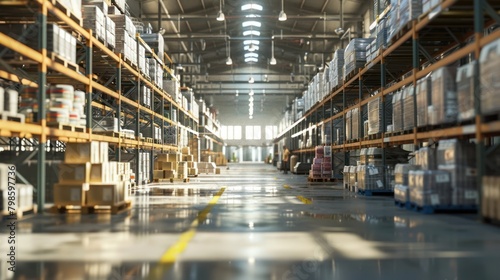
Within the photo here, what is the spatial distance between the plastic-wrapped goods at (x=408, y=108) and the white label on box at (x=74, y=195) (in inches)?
266

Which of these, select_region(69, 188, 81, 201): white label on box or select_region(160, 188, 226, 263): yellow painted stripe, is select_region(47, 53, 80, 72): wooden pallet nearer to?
select_region(69, 188, 81, 201): white label on box

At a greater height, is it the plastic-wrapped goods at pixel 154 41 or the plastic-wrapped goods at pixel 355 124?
the plastic-wrapped goods at pixel 154 41

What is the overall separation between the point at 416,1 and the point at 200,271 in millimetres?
8099

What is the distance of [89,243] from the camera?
550 centimetres

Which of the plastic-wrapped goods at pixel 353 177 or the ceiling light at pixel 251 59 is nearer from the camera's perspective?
the plastic-wrapped goods at pixel 353 177

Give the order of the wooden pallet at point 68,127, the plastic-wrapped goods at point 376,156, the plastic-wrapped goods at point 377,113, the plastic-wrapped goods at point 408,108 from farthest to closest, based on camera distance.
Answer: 1. the plastic-wrapped goods at point 377,113
2. the plastic-wrapped goods at point 376,156
3. the plastic-wrapped goods at point 408,108
4. the wooden pallet at point 68,127

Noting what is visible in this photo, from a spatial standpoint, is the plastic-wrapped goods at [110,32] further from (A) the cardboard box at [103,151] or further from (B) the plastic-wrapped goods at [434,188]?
(B) the plastic-wrapped goods at [434,188]

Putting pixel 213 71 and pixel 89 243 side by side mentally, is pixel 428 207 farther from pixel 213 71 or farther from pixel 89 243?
pixel 213 71

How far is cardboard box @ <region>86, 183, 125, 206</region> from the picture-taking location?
336 inches

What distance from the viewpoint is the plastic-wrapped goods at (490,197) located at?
6.49m

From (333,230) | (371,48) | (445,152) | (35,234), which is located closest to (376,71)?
(371,48)

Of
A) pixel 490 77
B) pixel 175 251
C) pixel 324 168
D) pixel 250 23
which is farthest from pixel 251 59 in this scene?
pixel 175 251

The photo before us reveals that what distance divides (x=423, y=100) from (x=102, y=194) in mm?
6279

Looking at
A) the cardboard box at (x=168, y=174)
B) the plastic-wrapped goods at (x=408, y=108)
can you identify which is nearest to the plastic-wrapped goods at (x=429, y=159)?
the plastic-wrapped goods at (x=408, y=108)
